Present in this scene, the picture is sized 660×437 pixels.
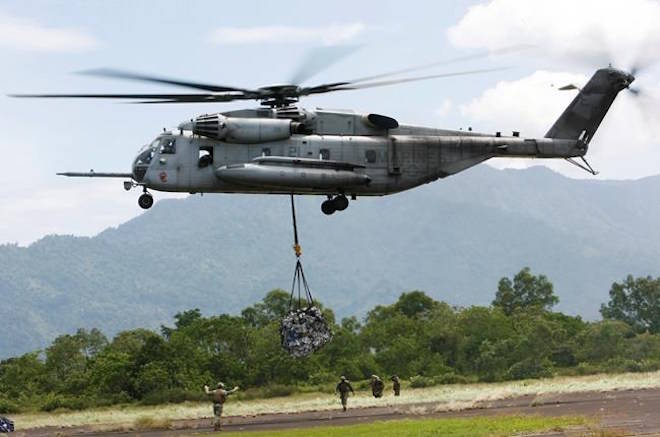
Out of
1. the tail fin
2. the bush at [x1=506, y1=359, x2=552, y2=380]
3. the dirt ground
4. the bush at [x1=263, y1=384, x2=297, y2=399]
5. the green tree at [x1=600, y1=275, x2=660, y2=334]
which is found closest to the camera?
the dirt ground

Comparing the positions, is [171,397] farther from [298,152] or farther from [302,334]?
[298,152]

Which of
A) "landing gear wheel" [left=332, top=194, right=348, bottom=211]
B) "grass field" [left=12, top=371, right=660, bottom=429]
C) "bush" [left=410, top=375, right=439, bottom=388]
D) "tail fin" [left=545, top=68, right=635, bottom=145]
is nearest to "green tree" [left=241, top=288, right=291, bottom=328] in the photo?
"bush" [left=410, top=375, right=439, bottom=388]

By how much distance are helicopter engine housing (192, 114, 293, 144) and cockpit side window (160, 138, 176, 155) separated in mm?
1251

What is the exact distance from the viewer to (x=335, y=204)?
1683 inches

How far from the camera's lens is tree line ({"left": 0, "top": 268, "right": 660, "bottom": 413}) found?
6962 cm

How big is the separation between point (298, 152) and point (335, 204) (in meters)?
2.37

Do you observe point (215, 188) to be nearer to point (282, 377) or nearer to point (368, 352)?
point (282, 377)

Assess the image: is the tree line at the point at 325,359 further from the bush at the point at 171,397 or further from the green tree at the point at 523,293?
the green tree at the point at 523,293

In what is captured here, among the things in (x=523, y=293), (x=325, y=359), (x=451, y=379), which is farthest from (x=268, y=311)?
(x=523, y=293)

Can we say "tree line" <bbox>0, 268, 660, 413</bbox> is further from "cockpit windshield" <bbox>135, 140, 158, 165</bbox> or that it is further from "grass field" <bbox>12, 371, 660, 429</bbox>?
"cockpit windshield" <bbox>135, 140, 158, 165</bbox>

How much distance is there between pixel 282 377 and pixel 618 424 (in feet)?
140

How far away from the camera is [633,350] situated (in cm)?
7531

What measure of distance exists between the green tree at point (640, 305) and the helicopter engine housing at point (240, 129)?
251 ft

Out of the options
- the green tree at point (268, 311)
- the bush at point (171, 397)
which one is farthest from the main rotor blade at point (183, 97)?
the green tree at point (268, 311)
